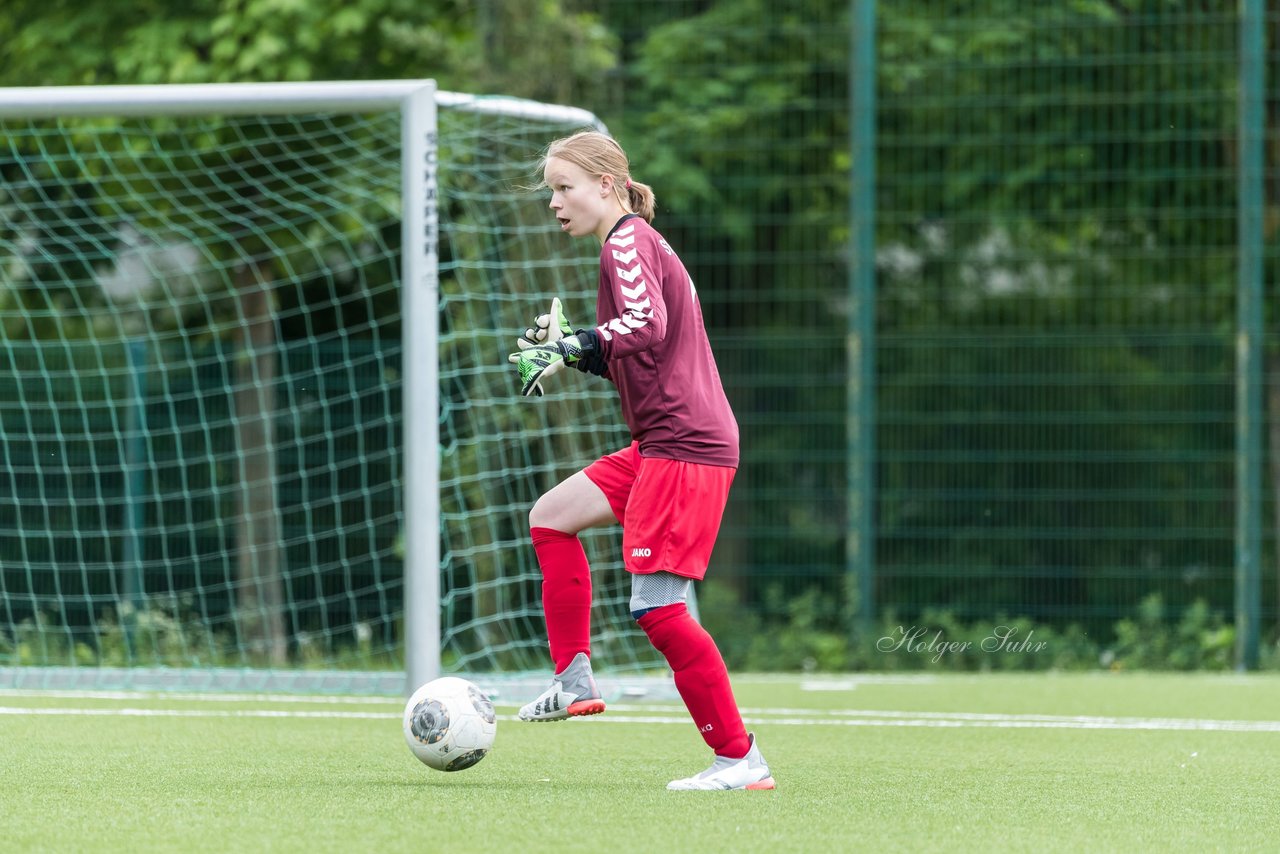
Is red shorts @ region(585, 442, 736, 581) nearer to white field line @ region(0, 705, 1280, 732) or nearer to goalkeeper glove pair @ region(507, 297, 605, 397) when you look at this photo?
goalkeeper glove pair @ region(507, 297, 605, 397)

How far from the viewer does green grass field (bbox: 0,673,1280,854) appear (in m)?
3.67

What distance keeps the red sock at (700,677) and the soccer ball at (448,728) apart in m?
0.52

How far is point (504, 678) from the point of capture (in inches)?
303

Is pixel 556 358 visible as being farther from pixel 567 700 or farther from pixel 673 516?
pixel 567 700

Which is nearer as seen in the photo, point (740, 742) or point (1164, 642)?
point (740, 742)

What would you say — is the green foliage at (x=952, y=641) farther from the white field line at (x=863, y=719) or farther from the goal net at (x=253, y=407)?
the white field line at (x=863, y=719)

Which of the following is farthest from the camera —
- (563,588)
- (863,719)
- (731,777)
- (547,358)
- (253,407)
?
(253,407)

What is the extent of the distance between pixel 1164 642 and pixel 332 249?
579 cm

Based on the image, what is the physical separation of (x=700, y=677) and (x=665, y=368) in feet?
2.62

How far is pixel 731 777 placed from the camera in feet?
14.5

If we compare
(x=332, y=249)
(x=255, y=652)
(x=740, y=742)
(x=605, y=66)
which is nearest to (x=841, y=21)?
(x=605, y=66)

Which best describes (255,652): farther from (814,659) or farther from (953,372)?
(953,372)

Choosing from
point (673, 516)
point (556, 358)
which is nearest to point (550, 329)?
point (556, 358)

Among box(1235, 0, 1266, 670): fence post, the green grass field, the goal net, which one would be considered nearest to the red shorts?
the green grass field
